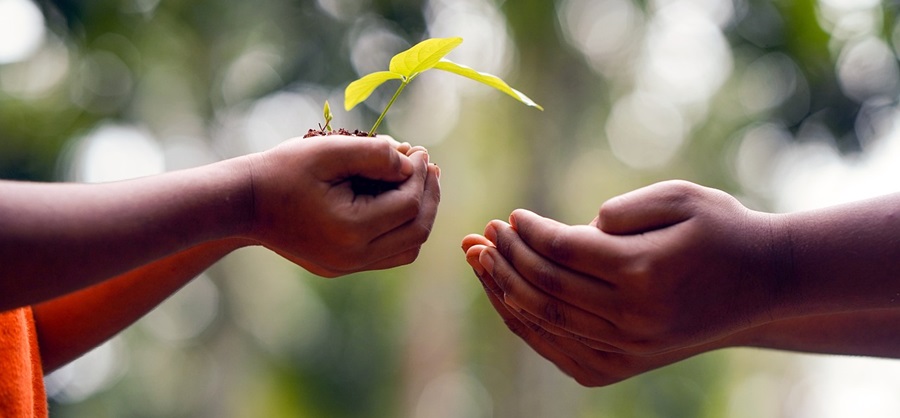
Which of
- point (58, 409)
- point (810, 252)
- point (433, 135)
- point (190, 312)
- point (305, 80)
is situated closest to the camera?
point (810, 252)

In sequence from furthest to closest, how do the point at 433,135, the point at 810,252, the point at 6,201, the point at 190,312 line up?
the point at 190,312
the point at 433,135
the point at 810,252
the point at 6,201

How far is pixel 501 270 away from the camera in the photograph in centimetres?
86

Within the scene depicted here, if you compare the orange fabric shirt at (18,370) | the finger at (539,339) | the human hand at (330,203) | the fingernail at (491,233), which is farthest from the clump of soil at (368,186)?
the orange fabric shirt at (18,370)

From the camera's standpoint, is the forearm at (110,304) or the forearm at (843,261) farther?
the forearm at (110,304)

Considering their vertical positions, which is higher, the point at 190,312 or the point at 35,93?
the point at 35,93

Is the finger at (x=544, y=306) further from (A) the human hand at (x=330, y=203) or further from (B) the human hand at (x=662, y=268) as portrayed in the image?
(A) the human hand at (x=330, y=203)

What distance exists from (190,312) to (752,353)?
4.40 meters

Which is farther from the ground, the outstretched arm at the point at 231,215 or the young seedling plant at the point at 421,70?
the young seedling plant at the point at 421,70

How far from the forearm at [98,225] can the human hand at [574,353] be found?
342 mm

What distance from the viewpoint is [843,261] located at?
773mm

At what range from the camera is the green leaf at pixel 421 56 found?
924mm

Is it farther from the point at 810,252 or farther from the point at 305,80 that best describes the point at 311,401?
the point at 810,252

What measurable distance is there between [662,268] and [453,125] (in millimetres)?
4704

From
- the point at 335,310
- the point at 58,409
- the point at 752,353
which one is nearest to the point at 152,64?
the point at 335,310
